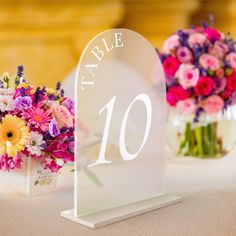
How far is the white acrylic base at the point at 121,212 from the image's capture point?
955 millimetres

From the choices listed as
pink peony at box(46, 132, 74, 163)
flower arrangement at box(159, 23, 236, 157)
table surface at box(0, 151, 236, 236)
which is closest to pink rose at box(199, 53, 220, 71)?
flower arrangement at box(159, 23, 236, 157)

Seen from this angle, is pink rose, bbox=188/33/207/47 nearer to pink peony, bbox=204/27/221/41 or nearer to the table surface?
pink peony, bbox=204/27/221/41

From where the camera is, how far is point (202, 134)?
1757mm

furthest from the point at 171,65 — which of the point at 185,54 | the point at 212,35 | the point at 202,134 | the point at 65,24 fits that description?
the point at 65,24

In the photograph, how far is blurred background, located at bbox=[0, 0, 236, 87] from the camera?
2572 mm

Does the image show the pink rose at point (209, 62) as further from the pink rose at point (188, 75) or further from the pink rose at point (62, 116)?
the pink rose at point (62, 116)

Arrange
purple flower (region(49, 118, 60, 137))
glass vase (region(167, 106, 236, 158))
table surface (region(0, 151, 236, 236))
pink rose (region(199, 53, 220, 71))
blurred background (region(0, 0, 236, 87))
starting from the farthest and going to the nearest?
blurred background (region(0, 0, 236, 87)), glass vase (region(167, 106, 236, 158)), pink rose (region(199, 53, 220, 71)), purple flower (region(49, 118, 60, 137)), table surface (region(0, 151, 236, 236))

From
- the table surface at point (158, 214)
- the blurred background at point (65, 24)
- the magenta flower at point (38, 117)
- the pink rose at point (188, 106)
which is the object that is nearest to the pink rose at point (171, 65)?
the pink rose at point (188, 106)

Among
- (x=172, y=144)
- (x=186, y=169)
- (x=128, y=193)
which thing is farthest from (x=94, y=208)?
(x=172, y=144)

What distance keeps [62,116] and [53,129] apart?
0.18 ft

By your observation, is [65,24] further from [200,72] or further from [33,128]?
[33,128]

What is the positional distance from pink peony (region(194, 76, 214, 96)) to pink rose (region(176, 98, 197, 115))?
50mm

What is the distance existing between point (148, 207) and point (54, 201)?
0.21 meters

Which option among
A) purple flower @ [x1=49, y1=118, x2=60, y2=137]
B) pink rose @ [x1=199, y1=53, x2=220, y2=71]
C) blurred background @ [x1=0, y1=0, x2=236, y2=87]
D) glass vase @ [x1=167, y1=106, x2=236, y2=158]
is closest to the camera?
purple flower @ [x1=49, y1=118, x2=60, y2=137]
